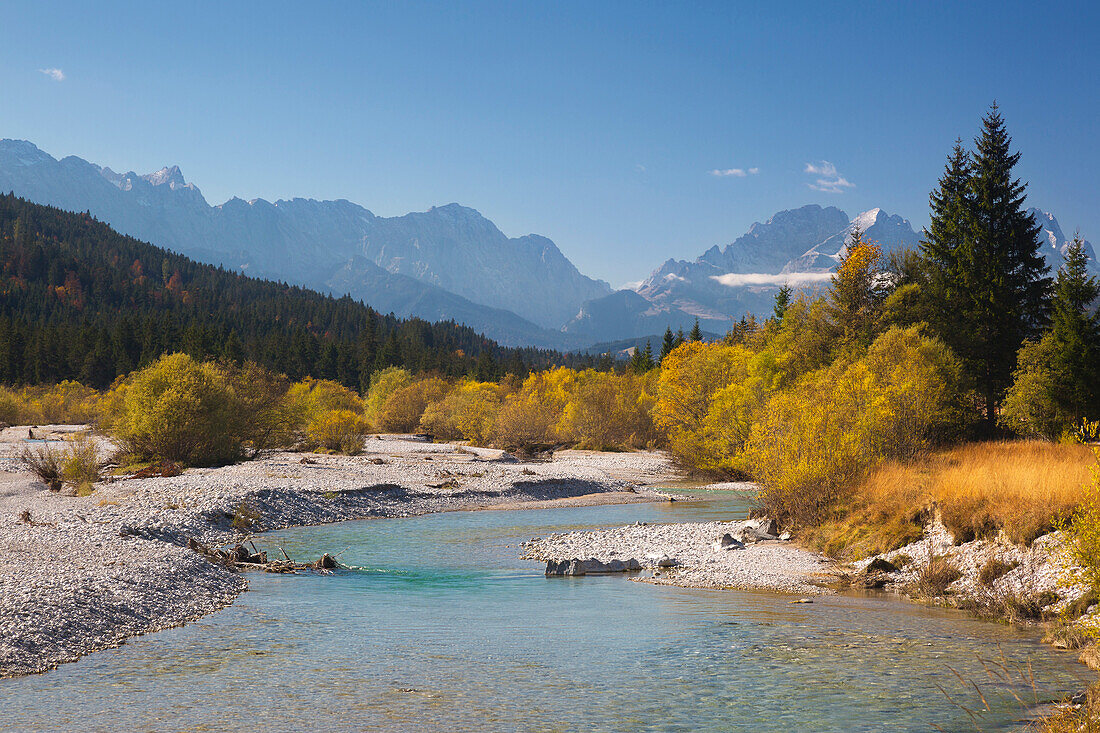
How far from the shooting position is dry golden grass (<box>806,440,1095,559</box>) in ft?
60.0

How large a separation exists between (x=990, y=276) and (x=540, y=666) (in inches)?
1802

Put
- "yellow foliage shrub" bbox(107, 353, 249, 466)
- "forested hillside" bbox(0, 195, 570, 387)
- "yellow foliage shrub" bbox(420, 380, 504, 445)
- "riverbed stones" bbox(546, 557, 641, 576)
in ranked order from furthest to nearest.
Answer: "forested hillside" bbox(0, 195, 570, 387) → "yellow foliage shrub" bbox(420, 380, 504, 445) → "yellow foliage shrub" bbox(107, 353, 249, 466) → "riverbed stones" bbox(546, 557, 641, 576)

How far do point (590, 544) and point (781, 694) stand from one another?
53.4 feet

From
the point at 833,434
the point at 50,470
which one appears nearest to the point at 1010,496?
the point at 833,434

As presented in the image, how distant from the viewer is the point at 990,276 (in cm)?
4747

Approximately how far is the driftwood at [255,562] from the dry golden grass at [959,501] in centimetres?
1570

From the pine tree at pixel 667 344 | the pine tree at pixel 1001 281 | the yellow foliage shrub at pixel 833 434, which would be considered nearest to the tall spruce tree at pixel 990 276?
the pine tree at pixel 1001 281

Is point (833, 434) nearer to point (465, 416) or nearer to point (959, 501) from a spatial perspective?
point (959, 501)

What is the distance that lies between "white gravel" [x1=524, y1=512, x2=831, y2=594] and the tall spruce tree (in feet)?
86.7

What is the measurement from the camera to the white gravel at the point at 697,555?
20875 mm

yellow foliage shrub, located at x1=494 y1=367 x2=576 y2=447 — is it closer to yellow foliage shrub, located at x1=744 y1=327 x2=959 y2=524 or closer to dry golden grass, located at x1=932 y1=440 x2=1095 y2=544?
yellow foliage shrub, located at x1=744 y1=327 x2=959 y2=524

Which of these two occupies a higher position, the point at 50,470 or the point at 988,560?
the point at 988,560

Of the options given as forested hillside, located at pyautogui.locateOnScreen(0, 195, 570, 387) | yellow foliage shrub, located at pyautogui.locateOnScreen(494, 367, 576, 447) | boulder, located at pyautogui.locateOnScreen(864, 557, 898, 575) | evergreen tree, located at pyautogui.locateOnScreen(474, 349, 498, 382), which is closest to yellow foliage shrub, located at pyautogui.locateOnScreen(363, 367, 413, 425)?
forested hillside, located at pyautogui.locateOnScreen(0, 195, 570, 387)

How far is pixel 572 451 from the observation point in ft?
252
